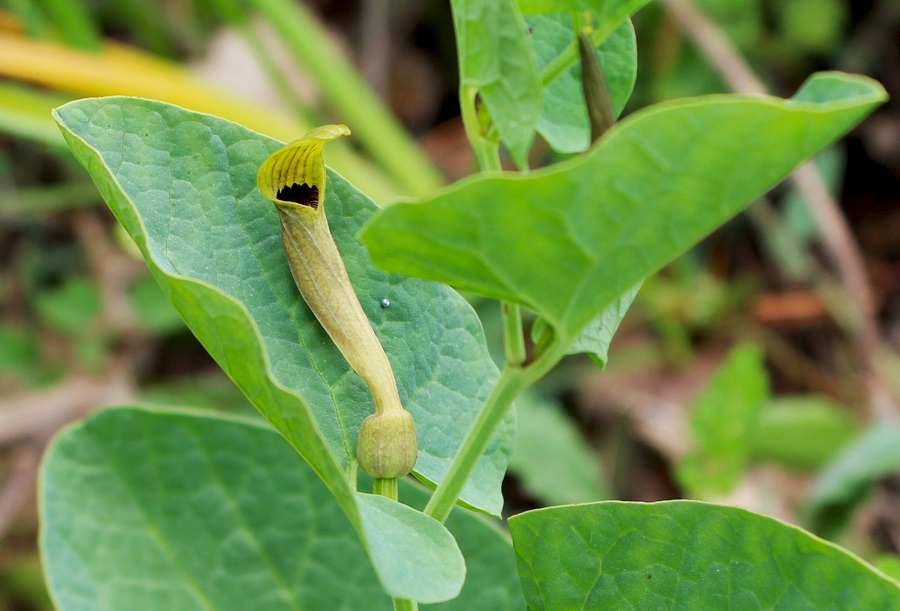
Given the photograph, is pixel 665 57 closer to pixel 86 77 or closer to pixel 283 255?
pixel 86 77

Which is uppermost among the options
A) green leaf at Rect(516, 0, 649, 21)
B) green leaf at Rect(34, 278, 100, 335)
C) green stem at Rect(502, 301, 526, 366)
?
green leaf at Rect(516, 0, 649, 21)

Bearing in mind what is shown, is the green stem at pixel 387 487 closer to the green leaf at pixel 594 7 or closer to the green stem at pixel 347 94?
the green leaf at pixel 594 7

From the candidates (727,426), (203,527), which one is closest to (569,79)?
(203,527)

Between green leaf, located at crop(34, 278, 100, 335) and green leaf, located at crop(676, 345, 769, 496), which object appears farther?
green leaf, located at crop(34, 278, 100, 335)

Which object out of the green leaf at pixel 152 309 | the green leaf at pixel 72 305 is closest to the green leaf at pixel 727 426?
the green leaf at pixel 152 309

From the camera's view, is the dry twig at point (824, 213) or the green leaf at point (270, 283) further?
the dry twig at point (824, 213)

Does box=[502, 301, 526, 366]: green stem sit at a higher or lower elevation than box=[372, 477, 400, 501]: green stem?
higher

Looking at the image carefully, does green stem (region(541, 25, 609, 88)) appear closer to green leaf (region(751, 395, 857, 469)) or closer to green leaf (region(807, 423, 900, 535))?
green leaf (region(807, 423, 900, 535))

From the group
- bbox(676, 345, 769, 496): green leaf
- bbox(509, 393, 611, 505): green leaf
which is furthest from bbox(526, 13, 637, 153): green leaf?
bbox(509, 393, 611, 505): green leaf
